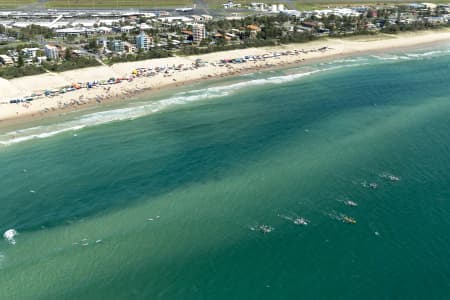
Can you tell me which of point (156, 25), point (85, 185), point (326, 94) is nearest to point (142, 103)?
point (85, 185)

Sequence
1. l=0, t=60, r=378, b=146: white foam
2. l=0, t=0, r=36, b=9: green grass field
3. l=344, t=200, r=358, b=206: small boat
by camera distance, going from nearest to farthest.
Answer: l=344, t=200, r=358, b=206: small boat, l=0, t=60, r=378, b=146: white foam, l=0, t=0, r=36, b=9: green grass field

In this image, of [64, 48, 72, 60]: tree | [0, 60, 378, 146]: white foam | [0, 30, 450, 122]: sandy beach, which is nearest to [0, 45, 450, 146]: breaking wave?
[0, 60, 378, 146]: white foam

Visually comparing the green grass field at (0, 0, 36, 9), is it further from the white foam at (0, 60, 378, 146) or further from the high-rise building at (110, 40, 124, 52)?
the white foam at (0, 60, 378, 146)

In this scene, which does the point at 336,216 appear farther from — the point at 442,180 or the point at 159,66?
the point at 159,66

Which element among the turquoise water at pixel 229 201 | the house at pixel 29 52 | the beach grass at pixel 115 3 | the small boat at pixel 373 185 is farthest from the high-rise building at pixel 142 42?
the beach grass at pixel 115 3

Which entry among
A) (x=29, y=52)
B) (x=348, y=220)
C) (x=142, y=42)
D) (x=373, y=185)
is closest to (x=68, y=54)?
(x=29, y=52)

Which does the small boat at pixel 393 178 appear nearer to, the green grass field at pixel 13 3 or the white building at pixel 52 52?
the white building at pixel 52 52
